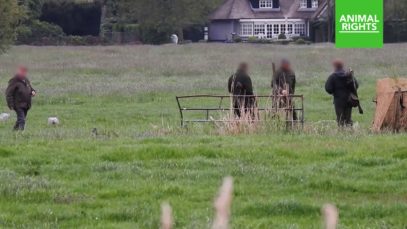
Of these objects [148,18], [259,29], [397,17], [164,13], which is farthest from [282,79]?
[164,13]

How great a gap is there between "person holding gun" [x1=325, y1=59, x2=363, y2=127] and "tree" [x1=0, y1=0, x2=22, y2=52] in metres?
27.5

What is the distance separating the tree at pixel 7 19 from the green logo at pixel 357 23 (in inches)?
1389

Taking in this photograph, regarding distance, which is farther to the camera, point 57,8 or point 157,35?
point 157,35

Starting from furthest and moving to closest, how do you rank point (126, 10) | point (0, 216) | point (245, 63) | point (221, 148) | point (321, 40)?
point (126, 10) < point (321, 40) < point (245, 63) < point (221, 148) < point (0, 216)

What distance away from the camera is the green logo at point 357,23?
41.7 ft

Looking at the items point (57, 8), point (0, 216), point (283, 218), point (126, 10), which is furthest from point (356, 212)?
point (126, 10)

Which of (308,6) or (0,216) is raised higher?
(308,6)

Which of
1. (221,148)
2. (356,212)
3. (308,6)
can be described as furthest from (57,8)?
(356,212)

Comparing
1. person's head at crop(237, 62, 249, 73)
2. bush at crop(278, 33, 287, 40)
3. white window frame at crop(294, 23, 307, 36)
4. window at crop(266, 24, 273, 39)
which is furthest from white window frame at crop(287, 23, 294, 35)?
person's head at crop(237, 62, 249, 73)

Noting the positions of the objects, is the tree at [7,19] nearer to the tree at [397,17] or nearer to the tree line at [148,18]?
the tree at [397,17]

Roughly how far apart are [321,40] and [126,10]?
132 ft

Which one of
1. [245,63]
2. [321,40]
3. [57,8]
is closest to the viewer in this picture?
[245,63]

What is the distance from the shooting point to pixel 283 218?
35.2 ft

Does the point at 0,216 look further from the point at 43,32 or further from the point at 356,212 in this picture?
the point at 43,32
